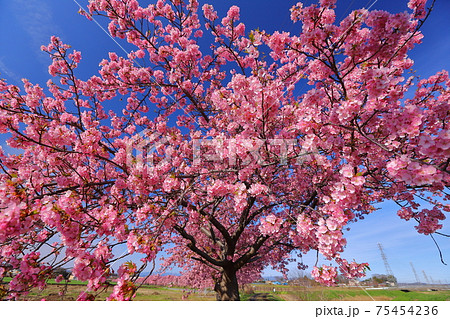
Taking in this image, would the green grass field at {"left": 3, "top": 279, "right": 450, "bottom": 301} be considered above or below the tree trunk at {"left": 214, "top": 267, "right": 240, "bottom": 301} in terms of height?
below

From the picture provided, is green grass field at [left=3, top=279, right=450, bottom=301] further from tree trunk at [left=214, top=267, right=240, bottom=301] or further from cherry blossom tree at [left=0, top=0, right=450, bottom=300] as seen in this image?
tree trunk at [left=214, top=267, right=240, bottom=301]

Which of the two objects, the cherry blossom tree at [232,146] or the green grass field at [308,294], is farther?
the green grass field at [308,294]

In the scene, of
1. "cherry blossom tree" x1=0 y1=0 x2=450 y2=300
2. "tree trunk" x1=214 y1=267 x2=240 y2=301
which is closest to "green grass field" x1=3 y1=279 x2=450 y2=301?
"cherry blossom tree" x1=0 y1=0 x2=450 y2=300

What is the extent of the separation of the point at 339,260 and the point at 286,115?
330cm

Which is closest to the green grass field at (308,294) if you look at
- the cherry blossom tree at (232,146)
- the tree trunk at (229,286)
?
the cherry blossom tree at (232,146)

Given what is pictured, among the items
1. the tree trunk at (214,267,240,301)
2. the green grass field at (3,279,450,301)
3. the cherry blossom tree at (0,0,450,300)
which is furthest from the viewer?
the tree trunk at (214,267,240,301)

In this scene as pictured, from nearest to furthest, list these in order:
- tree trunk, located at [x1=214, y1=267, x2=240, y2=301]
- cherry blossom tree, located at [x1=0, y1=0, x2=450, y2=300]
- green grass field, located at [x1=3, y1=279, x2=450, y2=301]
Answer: cherry blossom tree, located at [x1=0, y1=0, x2=450, y2=300] < green grass field, located at [x1=3, y1=279, x2=450, y2=301] < tree trunk, located at [x1=214, y1=267, x2=240, y2=301]

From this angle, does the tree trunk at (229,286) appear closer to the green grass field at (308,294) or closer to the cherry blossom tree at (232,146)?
the cherry blossom tree at (232,146)

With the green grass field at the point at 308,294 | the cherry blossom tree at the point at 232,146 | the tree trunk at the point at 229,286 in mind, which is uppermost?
the cherry blossom tree at the point at 232,146

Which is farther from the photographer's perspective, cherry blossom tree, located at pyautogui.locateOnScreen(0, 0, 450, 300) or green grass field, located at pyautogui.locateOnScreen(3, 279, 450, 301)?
green grass field, located at pyautogui.locateOnScreen(3, 279, 450, 301)

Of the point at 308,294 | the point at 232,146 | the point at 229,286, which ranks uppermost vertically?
the point at 232,146

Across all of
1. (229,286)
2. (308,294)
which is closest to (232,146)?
(229,286)

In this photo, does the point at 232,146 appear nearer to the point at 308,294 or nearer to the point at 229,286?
the point at 229,286

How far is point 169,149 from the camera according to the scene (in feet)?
18.9
